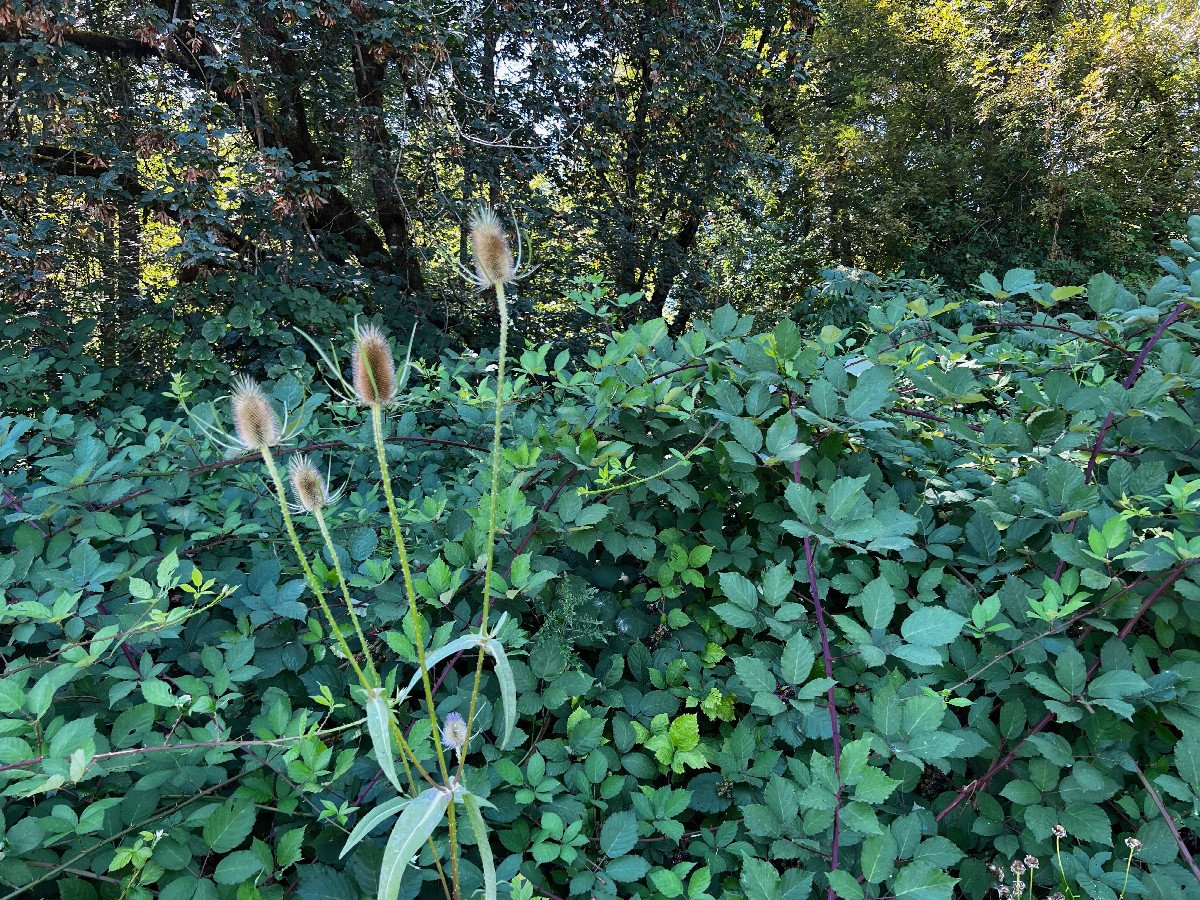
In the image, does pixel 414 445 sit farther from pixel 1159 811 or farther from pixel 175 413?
pixel 175 413

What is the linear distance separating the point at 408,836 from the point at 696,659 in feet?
2.04

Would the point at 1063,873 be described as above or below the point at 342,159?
below

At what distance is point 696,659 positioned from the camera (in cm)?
109

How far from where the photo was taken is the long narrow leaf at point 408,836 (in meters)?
0.53

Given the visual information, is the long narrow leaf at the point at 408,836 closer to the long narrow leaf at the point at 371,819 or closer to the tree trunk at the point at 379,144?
the long narrow leaf at the point at 371,819

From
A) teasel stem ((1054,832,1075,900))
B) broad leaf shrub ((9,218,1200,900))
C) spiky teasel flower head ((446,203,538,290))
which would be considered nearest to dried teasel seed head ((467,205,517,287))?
spiky teasel flower head ((446,203,538,290))

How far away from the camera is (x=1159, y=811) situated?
0.93 metres

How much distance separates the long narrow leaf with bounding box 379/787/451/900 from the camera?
1.73ft

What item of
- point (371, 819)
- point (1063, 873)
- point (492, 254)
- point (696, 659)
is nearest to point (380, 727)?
point (371, 819)

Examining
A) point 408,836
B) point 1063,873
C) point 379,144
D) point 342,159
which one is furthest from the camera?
point 342,159

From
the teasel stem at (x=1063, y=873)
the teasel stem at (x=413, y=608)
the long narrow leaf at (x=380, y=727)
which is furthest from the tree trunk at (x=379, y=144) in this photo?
the teasel stem at (x=1063, y=873)

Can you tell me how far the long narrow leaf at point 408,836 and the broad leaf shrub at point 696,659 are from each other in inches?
9.3

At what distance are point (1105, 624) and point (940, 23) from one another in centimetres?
1319

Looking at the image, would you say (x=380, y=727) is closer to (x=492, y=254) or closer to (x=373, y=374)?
(x=373, y=374)
